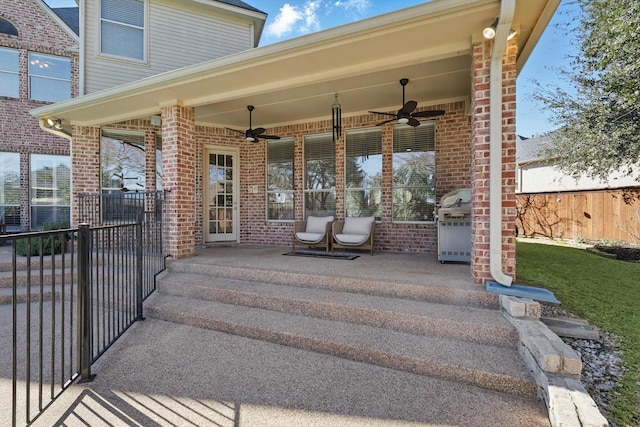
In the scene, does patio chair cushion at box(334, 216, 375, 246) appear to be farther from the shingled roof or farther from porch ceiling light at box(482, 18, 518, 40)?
the shingled roof

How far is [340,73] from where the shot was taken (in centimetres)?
412

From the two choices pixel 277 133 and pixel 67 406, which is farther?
pixel 277 133

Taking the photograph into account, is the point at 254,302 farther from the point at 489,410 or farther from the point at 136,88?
the point at 136,88

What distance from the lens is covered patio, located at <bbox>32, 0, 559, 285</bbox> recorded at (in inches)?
128

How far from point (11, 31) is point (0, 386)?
12.1 metres

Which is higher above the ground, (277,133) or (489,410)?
(277,133)

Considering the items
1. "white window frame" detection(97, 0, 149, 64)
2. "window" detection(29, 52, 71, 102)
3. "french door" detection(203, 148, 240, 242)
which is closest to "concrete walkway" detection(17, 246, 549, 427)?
"french door" detection(203, 148, 240, 242)

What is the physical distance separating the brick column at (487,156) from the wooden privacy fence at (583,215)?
828cm

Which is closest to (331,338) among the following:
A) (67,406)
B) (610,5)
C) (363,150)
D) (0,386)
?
(67,406)

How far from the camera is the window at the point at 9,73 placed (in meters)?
9.49

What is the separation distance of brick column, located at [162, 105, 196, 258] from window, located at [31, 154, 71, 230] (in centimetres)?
687

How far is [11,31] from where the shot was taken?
9617 mm

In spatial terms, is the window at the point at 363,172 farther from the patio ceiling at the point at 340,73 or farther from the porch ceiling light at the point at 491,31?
the porch ceiling light at the point at 491,31

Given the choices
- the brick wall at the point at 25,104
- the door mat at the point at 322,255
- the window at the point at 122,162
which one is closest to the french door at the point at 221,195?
the window at the point at 122,162
